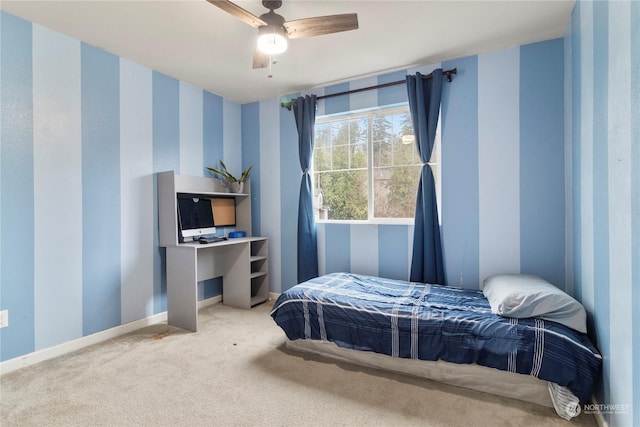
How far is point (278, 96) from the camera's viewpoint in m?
3.97

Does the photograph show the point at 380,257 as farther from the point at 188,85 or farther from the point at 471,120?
the point at 188,85

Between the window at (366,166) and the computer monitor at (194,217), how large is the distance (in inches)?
50.1

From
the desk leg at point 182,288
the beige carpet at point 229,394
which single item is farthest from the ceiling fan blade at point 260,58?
the beige carpet at point 229,394

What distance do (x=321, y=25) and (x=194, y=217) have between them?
2.35 meters

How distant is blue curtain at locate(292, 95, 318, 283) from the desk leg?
1.19 meters

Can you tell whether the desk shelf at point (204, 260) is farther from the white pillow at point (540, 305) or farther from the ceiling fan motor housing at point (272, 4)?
the white pillow at point (540, 305)

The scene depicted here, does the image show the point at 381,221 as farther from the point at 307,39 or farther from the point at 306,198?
the point at 307,39

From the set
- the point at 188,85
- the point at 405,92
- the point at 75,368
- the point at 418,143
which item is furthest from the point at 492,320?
the point at 188,85

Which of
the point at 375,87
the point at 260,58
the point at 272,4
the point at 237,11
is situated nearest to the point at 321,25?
the point at 272,4

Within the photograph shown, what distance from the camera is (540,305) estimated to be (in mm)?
1925

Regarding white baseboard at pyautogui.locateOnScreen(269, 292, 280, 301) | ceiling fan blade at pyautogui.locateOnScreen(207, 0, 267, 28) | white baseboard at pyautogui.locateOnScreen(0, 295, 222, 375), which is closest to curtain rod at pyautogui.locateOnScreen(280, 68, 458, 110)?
ceiling fan blade at pyautogui.locateOnScreen(207, 0, 267, 28)

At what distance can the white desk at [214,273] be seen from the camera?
3.03 metres

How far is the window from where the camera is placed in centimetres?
331

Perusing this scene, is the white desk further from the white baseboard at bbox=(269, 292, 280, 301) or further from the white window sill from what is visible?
the white window sill
